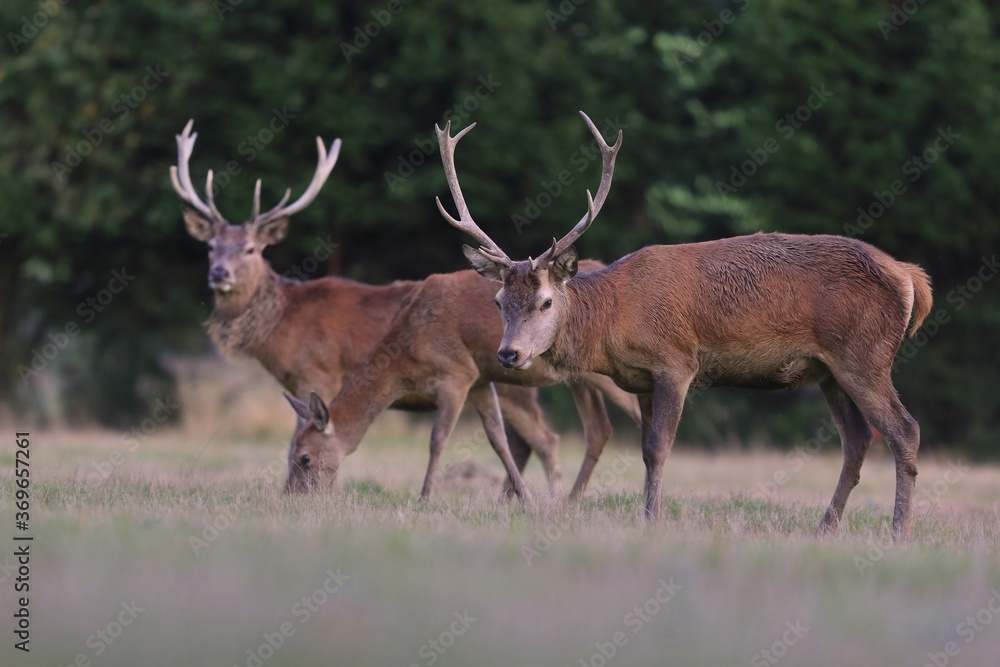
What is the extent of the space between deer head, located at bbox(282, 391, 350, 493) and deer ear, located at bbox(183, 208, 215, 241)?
3.96 meters

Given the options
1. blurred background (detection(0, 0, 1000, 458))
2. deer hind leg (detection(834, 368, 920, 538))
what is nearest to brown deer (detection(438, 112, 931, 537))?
deer hind leg (detection(834, 368, 920, 538))

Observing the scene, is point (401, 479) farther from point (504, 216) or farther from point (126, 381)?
point (126, 381)

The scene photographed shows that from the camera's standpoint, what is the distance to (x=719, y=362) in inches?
355

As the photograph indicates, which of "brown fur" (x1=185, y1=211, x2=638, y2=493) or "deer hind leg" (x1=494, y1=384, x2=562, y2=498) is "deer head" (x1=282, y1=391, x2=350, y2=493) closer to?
"brown fur" (x1=185, y1=211, x2=638, y2=493)

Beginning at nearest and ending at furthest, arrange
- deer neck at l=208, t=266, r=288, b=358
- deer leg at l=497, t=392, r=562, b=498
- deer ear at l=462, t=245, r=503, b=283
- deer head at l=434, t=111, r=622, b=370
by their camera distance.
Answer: deer head at l=434, t=111, r=622, b=370, deer ear at l=462, t=245, r=503, b=283, deer leg at l=497, t=392, r=562, b=498, deer neck at l=208, t=266, r=288, b=358

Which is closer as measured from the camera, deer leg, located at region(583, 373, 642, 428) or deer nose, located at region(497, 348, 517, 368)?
deer nose, located at region(497, 348, 517, 368)

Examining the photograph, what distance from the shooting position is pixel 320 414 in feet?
34.3

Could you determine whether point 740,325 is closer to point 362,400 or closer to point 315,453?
point 362,400

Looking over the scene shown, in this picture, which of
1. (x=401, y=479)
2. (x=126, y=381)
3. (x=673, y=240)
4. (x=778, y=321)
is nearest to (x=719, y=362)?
(x=778, y=321)

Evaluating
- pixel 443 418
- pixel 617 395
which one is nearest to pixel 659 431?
pixel 443 418

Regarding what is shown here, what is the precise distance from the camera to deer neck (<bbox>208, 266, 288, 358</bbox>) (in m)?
13.1

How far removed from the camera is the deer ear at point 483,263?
9.01 m

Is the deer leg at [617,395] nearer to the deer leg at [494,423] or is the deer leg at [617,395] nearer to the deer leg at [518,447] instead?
the deer leg at [494,423]

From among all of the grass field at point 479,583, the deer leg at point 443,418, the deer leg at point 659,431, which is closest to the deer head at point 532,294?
the deer leg at point 659,431
